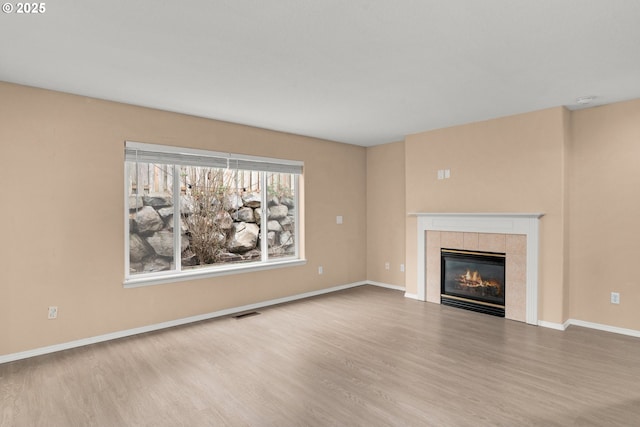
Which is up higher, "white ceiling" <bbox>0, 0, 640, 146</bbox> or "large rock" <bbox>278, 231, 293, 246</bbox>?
"white ceiling" <bbox>0, 0, 640, 146</bbox>

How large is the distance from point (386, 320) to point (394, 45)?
3.10 m

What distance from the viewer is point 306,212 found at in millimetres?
5465

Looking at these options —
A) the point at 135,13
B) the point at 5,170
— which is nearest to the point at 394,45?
the point at 135,13

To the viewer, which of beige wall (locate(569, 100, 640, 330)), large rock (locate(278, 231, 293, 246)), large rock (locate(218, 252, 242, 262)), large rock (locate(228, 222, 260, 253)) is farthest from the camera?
large rock (locate(278, 231, 293, 246))

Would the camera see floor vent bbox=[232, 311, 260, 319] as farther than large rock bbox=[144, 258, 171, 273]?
Yes

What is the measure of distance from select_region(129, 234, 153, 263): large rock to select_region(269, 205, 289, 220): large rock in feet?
5.95

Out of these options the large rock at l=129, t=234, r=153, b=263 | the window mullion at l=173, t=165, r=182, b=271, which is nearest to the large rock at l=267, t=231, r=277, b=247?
the window mullion at l=173, t=165, r=182, b=271

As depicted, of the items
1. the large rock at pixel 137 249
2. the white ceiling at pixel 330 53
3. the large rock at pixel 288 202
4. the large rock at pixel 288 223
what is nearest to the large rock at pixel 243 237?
the large rock at pixel 288 223

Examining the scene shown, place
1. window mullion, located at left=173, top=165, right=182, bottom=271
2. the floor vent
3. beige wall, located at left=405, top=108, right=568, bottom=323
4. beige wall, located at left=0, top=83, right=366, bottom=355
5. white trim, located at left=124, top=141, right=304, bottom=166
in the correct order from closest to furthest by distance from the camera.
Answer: beige wall, located at left=0, top=83, right=366, bottom=355, white trim, located at left=124, top=141, right=304, bottom=166, beige wall, located at left=405, top=108, right=568, bottom=323, window mullion, located at left=173, top=165, right=182, bottom=271, the floor vent

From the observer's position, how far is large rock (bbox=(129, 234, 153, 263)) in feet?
12.8

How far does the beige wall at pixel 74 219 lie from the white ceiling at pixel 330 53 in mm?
285

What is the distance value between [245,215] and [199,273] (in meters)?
1.10

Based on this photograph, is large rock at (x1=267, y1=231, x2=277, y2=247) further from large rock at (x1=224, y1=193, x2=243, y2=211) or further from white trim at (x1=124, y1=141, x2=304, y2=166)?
white trim at (x1=124, y1=141, x2=304, y2=166)

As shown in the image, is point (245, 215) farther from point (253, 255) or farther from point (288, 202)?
point (288, 202)
